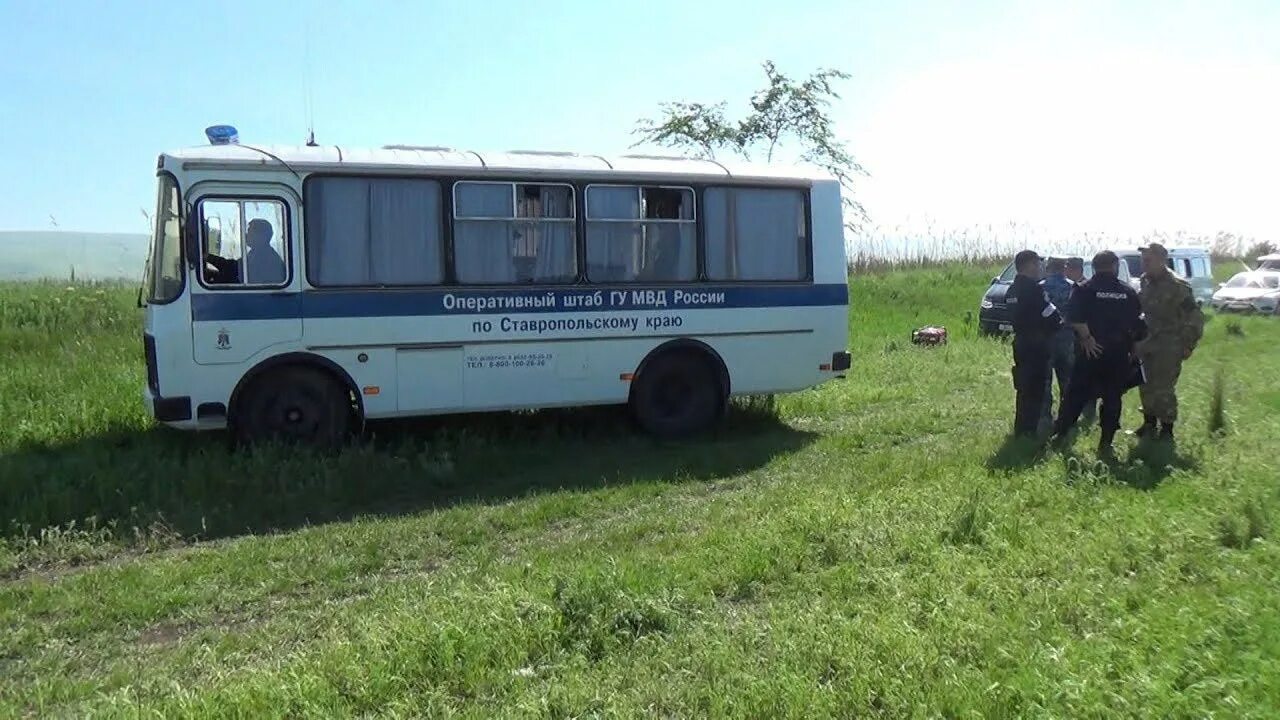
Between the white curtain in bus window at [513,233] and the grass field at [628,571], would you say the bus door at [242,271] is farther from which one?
the white curtain in bus window at [513,233]

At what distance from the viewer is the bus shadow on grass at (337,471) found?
7301 mm

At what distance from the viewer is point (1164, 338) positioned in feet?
30.9

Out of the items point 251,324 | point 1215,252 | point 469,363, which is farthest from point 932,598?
point 1215,252

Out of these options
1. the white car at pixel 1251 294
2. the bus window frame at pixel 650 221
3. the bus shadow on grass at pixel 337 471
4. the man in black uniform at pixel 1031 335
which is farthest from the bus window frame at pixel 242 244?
the white car at pixel 1251 294

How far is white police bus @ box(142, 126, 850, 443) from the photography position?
8602 millimetres

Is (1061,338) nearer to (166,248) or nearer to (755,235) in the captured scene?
(755,235)

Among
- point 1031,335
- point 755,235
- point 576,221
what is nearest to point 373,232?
point 576,221

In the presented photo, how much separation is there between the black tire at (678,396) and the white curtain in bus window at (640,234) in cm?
83

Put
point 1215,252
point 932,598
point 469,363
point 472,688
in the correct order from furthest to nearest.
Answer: point 1215,252 < point 469,363 < point 932,598 < point 472,688

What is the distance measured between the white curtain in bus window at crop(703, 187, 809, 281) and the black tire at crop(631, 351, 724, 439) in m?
0.92

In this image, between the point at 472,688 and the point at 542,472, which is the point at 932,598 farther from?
the point at 542,472

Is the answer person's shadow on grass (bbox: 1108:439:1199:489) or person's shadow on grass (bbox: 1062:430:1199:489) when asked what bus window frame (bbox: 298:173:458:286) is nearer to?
person's shadow on grass (bbox: 1062:430:1199:489)

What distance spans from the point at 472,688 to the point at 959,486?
4442 mm

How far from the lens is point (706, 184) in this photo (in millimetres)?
10523
